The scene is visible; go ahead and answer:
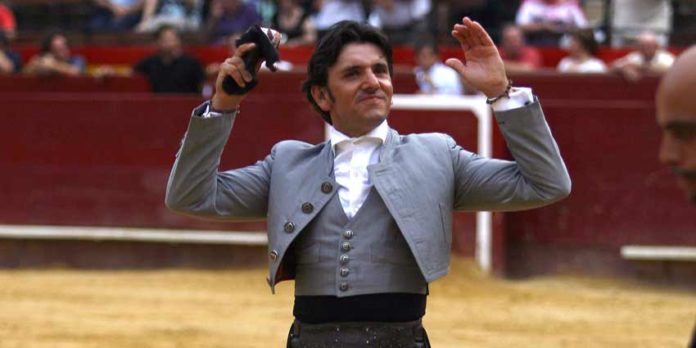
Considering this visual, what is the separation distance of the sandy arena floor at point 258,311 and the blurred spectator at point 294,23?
2068 millimetres

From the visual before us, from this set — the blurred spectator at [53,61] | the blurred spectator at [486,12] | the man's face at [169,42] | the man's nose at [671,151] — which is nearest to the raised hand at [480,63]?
the man's nose at [671,151]

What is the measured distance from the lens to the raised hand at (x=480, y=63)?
289 centimetres

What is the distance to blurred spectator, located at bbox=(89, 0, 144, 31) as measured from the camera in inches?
490

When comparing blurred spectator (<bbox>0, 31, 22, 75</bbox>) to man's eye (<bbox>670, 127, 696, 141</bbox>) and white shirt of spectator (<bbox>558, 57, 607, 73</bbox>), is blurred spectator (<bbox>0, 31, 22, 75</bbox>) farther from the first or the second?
man's eye (<bbox>670, 127, 696, 141</bbox>)

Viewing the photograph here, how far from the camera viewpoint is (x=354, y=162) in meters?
3.14

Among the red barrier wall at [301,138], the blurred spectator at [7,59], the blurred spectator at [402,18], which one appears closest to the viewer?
the red barrier wall at [301,138]

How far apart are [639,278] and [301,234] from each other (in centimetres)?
650

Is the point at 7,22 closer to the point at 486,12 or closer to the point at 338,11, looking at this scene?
the point at 338,11

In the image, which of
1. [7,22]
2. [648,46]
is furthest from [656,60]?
[7,22]

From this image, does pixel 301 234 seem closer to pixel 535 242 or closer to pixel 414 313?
pixel 414 313

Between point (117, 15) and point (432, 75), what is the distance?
12.5 ft

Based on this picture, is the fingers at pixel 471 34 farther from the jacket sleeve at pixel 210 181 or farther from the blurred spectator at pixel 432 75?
the blurred spectator at pixel 432 75

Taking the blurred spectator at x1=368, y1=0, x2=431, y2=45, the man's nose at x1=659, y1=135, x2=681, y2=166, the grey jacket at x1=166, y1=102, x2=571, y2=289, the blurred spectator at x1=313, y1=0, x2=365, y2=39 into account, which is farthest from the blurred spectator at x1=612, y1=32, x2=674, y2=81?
the man's nose at x1=659, y1=135, x2=681, y2=166

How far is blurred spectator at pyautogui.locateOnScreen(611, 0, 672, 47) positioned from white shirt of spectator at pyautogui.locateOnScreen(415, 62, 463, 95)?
1.54 meters
